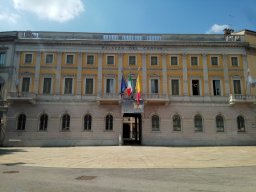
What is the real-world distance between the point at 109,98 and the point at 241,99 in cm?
1626

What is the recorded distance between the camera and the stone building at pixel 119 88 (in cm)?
2589

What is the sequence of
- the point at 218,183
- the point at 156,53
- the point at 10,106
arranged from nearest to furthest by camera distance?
the point at 218,183
the point at 10,106
the point at 156,53

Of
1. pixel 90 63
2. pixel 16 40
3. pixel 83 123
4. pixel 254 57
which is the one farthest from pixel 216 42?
pixel 16 40

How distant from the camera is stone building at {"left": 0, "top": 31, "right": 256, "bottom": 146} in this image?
2589cm

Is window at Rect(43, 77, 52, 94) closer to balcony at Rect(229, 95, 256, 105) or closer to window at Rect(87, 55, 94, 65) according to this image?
window at Rect(87, 55, 94, 65)

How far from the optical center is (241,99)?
2620cm

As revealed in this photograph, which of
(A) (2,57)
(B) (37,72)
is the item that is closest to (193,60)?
(B) (37,72)

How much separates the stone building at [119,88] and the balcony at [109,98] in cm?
12

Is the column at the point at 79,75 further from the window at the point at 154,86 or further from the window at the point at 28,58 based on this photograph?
the window at the point at 154,86

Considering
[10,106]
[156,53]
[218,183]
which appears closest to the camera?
[218,183]

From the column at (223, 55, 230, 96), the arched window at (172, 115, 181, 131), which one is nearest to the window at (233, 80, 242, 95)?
the column at (223, 55, 230, 96)

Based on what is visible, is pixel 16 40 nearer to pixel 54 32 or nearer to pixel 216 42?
pixel 54 32

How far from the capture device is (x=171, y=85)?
27094 millimetres

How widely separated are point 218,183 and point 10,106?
83.4 feet
